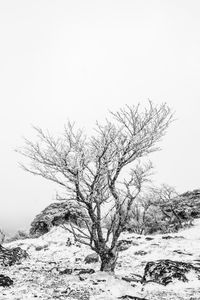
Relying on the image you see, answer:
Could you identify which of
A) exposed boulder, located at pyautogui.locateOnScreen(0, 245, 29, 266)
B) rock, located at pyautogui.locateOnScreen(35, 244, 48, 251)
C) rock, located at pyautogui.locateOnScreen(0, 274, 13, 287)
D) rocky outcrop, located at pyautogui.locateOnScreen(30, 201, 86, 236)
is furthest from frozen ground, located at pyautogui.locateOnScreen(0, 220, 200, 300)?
rocky outcrop, located at pyautogui.locateOnScreen(30, 201, 86, 236)

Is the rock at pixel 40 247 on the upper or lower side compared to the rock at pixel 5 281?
upper

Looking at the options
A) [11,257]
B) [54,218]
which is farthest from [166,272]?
[54,218]

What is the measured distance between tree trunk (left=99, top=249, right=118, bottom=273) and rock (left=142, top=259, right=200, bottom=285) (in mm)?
1413

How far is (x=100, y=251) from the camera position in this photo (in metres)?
12.1

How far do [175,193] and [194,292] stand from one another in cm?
3512

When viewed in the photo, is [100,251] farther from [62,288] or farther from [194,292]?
[194,292]

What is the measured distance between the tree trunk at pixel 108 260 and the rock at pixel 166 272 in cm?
141

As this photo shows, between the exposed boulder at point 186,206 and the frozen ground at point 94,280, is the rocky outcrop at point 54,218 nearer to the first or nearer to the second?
the exposed boulder at point 186,206

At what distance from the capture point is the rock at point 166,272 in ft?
35.0

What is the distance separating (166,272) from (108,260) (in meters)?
2.39

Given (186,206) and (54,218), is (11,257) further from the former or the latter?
(186,206)

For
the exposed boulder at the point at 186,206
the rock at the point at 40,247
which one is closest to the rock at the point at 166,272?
the rock at the point at 40,247

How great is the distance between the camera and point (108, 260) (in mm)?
12109

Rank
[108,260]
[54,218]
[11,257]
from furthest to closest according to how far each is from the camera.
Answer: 1. [54,218]
2. [11,257]
3. [108,260]
